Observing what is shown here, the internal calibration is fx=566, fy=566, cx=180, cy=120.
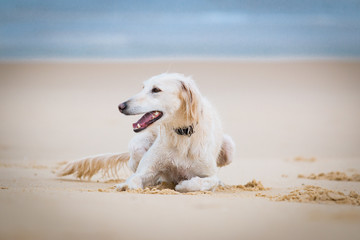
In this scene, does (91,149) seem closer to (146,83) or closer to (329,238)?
(146,83)

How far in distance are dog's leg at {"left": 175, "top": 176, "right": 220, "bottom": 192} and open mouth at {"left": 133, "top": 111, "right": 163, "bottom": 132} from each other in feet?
2.54

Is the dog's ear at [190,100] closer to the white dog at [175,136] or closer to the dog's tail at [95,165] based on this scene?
the white dog at [175,136]

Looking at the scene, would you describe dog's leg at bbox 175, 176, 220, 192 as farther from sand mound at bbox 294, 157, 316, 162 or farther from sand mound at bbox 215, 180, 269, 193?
sand mound at bbox 294, 157, 316, 162

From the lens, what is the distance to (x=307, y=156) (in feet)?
42.2

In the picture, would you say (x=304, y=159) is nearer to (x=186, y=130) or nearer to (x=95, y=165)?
(x=95, y=165)

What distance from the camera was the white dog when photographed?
6176mm

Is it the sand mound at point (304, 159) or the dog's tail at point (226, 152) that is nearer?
the dog's tail at point (226, 152)

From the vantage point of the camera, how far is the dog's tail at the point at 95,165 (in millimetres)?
7816

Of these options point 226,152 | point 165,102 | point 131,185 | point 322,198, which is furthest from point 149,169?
point 322,198

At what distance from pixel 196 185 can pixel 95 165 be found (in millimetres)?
2051

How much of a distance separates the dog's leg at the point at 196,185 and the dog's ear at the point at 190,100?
26.9 inches

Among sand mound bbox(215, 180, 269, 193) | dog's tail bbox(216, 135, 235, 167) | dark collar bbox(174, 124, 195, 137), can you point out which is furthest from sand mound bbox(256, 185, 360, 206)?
dog's tail bbox(216, 135, 235, 167)

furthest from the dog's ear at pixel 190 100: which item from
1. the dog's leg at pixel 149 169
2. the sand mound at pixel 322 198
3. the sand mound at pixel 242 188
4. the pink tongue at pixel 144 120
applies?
the sand mound at pixel 322 198

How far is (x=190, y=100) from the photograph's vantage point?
634 cm
